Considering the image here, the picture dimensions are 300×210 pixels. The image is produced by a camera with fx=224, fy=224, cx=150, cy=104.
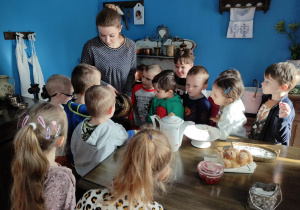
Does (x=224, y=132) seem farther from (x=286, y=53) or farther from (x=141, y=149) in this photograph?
(x=286, y=53)

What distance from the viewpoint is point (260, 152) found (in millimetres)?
1260

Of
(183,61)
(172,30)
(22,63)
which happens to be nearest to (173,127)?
(183,61)

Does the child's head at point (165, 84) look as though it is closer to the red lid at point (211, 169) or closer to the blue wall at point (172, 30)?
the red lid at point (211, 169)

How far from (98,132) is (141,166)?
1.77 ft

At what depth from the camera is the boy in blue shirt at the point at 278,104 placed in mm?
1512

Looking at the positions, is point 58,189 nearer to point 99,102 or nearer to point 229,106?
point 99,102

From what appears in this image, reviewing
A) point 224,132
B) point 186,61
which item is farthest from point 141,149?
point 186,61

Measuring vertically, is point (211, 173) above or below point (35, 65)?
below

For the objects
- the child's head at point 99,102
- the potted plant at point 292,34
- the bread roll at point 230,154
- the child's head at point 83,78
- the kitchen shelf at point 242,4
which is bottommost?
the bread roll at point 230,154

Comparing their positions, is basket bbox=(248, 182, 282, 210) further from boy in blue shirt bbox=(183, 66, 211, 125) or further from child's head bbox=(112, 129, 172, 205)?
boy in blue shirt bbox=(183, 66, 211, 125)

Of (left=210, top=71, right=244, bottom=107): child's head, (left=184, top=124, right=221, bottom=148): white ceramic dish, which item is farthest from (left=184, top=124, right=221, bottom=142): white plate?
(left=210, top=71, right=244, bottom=107): child's head

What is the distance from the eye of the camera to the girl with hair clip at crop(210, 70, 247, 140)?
4.77ft

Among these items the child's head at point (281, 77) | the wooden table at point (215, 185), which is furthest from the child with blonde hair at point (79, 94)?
the child's head at point (281, 77)

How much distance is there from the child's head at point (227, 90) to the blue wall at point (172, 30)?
220 centimetres
